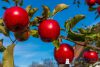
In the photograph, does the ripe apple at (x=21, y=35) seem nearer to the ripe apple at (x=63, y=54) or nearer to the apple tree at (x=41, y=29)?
the apple tree at (x=41, y=29)

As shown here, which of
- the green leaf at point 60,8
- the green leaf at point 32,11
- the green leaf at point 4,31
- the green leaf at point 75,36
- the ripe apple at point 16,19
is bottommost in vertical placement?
the green leaf at point 75,36

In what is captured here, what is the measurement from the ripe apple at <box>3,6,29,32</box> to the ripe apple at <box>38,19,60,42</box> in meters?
0.09

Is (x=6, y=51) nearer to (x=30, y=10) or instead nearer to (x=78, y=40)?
(x=30, y=10)

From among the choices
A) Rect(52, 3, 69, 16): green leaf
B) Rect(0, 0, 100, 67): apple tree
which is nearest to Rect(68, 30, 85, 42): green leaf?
Rect(0, 0, 100, 67): apple tree

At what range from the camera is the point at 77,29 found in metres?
1.56

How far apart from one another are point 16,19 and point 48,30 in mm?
→ 158

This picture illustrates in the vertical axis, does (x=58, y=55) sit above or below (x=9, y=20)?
below

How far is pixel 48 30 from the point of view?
57.4 inches

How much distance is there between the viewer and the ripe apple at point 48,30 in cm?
143

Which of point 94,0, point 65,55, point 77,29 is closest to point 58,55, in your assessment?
point 65,55

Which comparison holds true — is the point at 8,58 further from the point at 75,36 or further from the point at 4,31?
the point at 75,36

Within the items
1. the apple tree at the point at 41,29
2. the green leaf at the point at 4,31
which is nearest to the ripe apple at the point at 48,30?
the apple tree at the point at 41,29

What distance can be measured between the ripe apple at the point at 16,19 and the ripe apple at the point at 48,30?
9 centimetres

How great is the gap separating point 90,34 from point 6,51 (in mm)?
394
